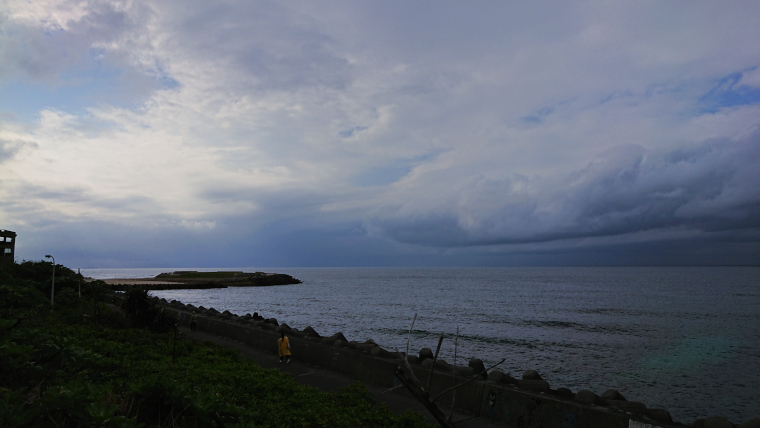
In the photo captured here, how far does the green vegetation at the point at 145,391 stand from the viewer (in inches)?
209

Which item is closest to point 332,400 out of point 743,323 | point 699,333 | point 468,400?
point 468,400

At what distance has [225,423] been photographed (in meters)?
6.10

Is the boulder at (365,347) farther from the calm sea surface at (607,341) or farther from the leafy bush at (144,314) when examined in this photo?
the leafy bush at (144,314)

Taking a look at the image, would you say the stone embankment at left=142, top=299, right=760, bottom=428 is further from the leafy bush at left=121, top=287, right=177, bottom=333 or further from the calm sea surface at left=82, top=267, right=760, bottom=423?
the calm sea surface at left=82, top=267, right=760, bottom=423

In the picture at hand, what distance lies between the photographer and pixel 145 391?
248 inches

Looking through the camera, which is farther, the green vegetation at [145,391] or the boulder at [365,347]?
the boulder at [365,347]

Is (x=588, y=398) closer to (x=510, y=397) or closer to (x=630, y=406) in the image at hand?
(x=630, y=406)

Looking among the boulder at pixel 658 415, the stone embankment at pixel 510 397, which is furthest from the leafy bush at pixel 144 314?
the boulder at pixel 658 415

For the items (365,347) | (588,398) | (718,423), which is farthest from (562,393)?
(365,347)

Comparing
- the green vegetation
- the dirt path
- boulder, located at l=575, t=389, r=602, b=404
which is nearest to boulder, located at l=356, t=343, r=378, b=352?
the dirt path

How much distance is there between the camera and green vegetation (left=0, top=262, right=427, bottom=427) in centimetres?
530

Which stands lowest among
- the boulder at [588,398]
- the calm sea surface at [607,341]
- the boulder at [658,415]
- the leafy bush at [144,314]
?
the calm sea surface at [607,341]

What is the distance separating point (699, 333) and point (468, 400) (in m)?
43.4

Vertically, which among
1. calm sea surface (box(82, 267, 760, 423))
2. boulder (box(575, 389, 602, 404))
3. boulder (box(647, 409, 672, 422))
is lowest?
calm sea surface (box(82, 267, 760, 423))
